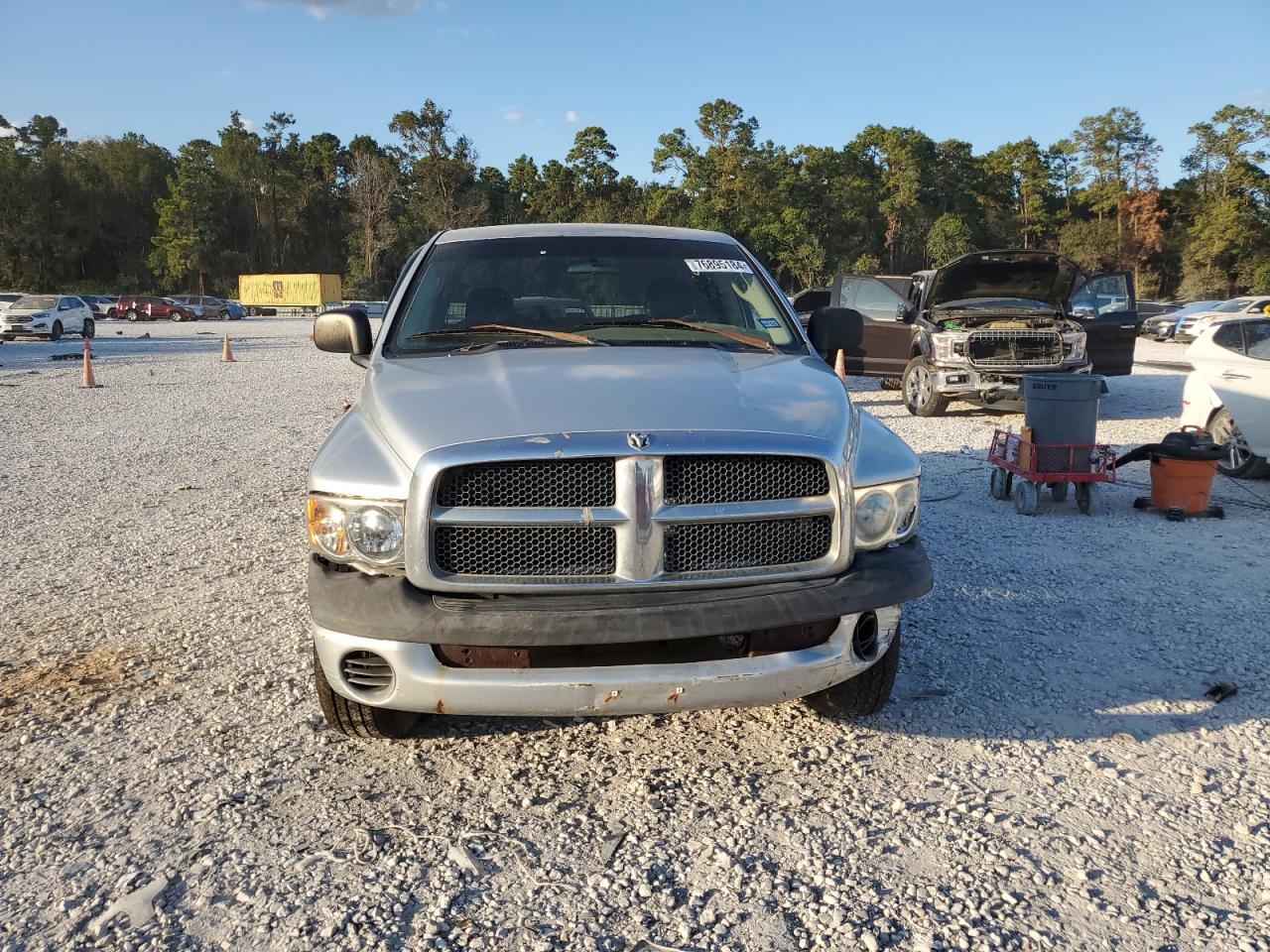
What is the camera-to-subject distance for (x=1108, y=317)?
1142 cm

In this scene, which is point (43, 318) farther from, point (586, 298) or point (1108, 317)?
point (586, 298)

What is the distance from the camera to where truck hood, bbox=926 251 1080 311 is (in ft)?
35.9

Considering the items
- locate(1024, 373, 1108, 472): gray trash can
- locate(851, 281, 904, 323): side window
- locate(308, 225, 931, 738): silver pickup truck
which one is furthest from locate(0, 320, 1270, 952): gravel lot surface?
locate(851, 281, 904, 323): side window

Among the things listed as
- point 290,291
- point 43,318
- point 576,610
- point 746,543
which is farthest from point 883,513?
point 290,291

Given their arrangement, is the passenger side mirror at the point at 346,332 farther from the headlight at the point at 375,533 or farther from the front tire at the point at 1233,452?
the front tire at the point at 1233,452

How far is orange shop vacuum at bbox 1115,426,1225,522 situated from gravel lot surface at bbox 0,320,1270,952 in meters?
1.48

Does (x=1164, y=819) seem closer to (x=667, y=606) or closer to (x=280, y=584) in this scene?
(x=667, y=606)

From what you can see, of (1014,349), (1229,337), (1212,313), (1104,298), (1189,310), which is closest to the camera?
(1229,337)

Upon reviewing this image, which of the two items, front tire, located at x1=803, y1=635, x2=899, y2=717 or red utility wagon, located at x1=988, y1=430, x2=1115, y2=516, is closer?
front tire, located at x1=803, y1=635, x2=899, y2=717

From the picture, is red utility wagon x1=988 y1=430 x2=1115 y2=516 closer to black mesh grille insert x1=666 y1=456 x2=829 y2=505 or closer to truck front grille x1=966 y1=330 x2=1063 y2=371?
truck front grille x1=966 y1=330 x2=1063 y2=371

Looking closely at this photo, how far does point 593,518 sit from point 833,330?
216cm

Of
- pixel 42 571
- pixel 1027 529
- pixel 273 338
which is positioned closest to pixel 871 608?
pixel 1027 529

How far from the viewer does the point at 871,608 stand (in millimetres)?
2891

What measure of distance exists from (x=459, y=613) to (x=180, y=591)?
3.09 meters
